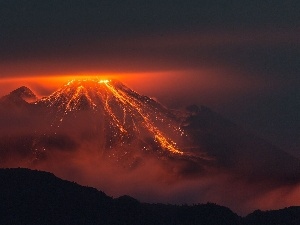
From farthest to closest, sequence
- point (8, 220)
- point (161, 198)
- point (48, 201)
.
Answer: point (161, 198) < point (48, 201) < point (8, 220)

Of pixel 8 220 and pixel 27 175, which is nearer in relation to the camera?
pixel 8 220

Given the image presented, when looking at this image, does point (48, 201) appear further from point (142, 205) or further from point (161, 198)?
point (161, 198)

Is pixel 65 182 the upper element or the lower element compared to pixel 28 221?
upper

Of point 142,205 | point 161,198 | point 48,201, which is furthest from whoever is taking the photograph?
point 161,198

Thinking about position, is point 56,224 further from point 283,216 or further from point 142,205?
point 283,216

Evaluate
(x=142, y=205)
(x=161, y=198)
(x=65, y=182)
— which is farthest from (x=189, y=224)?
(x=161, y=198)

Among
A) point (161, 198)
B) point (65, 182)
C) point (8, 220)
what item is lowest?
point (8, 220)
